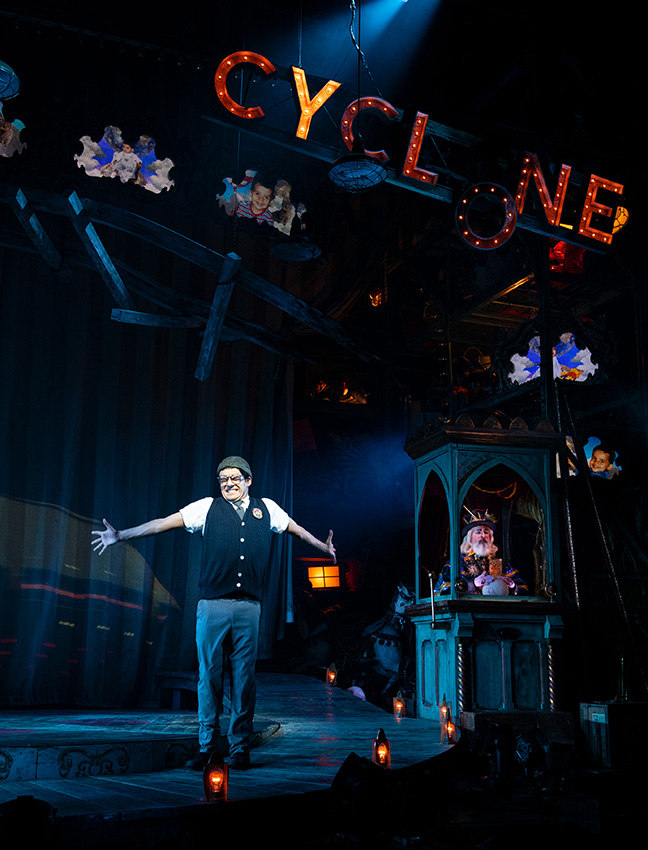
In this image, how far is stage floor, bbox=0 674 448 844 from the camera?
3.88 m

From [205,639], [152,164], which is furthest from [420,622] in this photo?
[152,164]

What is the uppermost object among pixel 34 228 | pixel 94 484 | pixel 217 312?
pixel 34 228

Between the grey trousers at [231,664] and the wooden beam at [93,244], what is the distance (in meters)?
4.48

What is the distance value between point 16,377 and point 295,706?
4.79 m

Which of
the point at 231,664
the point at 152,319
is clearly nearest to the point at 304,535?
the point at 231,664

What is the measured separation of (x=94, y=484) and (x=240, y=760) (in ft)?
16.4

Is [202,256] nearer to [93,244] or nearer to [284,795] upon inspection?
[93,244]

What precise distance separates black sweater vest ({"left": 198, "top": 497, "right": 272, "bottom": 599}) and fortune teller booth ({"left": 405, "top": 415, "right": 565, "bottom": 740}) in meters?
2.83

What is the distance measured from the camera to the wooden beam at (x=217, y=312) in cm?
858

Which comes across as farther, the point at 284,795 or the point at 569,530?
the point at 569,530

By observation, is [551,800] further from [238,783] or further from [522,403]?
[522,403]

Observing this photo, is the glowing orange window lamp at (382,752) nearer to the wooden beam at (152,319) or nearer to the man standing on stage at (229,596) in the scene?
the man standing on stage at (229,596)

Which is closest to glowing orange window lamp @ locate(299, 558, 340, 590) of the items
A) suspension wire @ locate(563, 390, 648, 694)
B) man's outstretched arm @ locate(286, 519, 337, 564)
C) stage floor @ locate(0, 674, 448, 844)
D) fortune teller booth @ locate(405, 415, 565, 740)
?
fortune teller booth @ locate(405, 415, 565, 740)

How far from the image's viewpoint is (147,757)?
16.0ft
